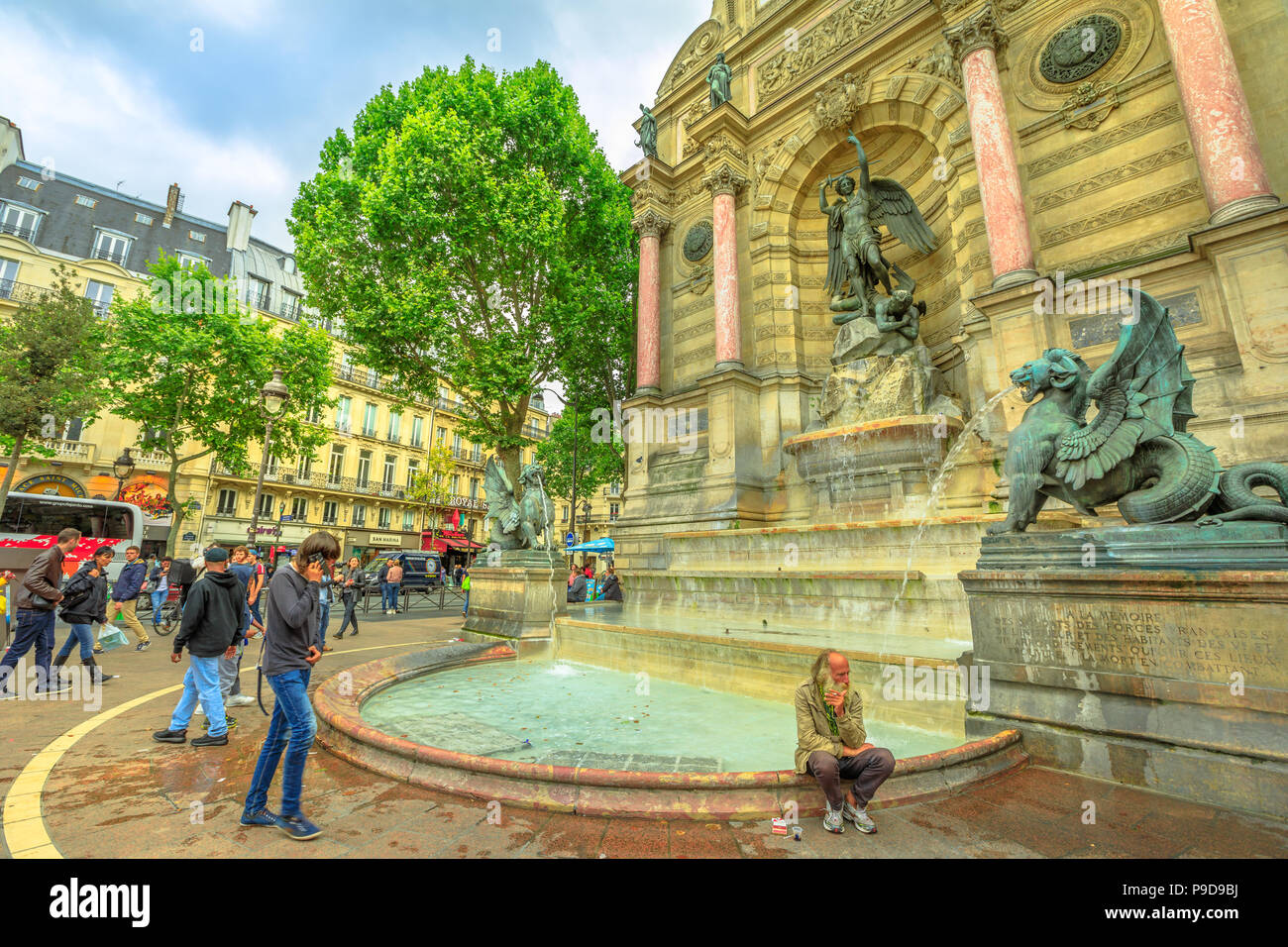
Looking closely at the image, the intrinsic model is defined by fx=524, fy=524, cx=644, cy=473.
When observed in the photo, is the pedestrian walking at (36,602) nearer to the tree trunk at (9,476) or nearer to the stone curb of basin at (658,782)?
the stone curb of basin at (658,782)

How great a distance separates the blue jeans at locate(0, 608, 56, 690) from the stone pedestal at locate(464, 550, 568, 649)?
16.2ft

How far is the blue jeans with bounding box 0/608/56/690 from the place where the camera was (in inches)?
213

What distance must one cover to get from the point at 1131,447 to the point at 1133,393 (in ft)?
1.53

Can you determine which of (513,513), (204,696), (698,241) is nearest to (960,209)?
(698,241)

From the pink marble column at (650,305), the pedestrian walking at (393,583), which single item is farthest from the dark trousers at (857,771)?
the pedestrian walking at (393,583)

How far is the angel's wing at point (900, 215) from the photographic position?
12.6 m

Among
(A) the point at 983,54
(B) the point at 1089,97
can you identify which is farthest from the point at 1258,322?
(A) the point at 983,54

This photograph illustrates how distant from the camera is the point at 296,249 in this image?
15.3m

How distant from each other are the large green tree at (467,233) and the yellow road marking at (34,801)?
33.0ft

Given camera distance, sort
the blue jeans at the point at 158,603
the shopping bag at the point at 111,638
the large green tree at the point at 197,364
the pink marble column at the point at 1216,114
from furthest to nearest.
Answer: the large green tree at the point at 197,364, the blue jeans at the point at 158,603, the pink marble column at the point at 1216,114, the shopping bag at the point at 111,638

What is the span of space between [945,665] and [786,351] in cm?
1100

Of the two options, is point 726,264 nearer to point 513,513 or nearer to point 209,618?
point 513,513

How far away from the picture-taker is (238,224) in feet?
113

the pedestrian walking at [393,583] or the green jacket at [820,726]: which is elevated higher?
the pedestrian walking at [393,583]
